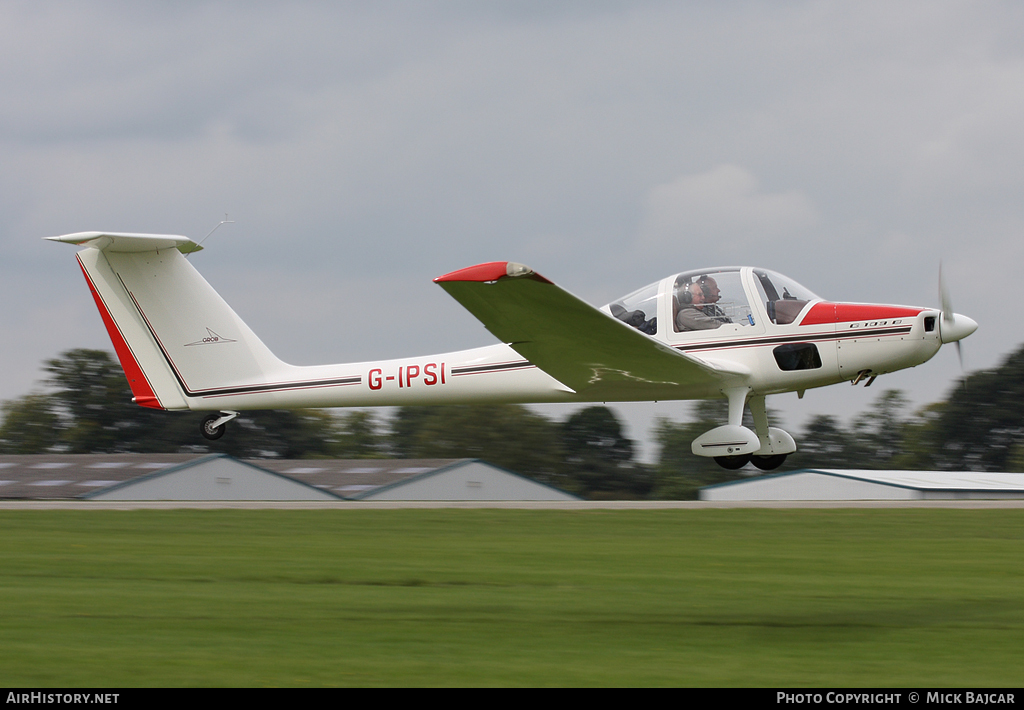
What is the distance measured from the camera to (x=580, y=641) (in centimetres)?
538

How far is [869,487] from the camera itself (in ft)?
69.2

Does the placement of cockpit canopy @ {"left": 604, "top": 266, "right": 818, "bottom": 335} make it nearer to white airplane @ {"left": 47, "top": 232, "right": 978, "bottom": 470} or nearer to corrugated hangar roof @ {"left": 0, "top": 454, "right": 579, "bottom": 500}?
white airplane @ {"left": 47, "top": 232, "right": 978, "bottom": 470}

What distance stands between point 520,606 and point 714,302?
26.8 ft

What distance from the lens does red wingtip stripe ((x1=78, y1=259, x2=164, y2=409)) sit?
50.2 ft

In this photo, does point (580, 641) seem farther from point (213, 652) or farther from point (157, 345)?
point (157, 345)

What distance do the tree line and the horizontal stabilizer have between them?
134ft

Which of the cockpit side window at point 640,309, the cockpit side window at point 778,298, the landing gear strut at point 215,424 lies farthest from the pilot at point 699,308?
the landing gear strut at point 215,424

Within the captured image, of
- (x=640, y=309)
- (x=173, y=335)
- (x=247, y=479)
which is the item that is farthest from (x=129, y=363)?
(x=247, y=479)

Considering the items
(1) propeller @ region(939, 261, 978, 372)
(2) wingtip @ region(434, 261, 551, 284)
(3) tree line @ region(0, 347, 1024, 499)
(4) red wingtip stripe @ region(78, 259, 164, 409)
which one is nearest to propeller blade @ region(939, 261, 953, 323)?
(1) propeller @ region(939, 261, 978, 372)

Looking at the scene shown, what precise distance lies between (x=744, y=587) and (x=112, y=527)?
7.57 m

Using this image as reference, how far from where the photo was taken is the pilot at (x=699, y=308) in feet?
45.0

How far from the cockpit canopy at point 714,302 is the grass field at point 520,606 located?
3533 millimetres

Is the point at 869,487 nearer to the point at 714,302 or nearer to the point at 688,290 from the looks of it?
the point at 714,302
